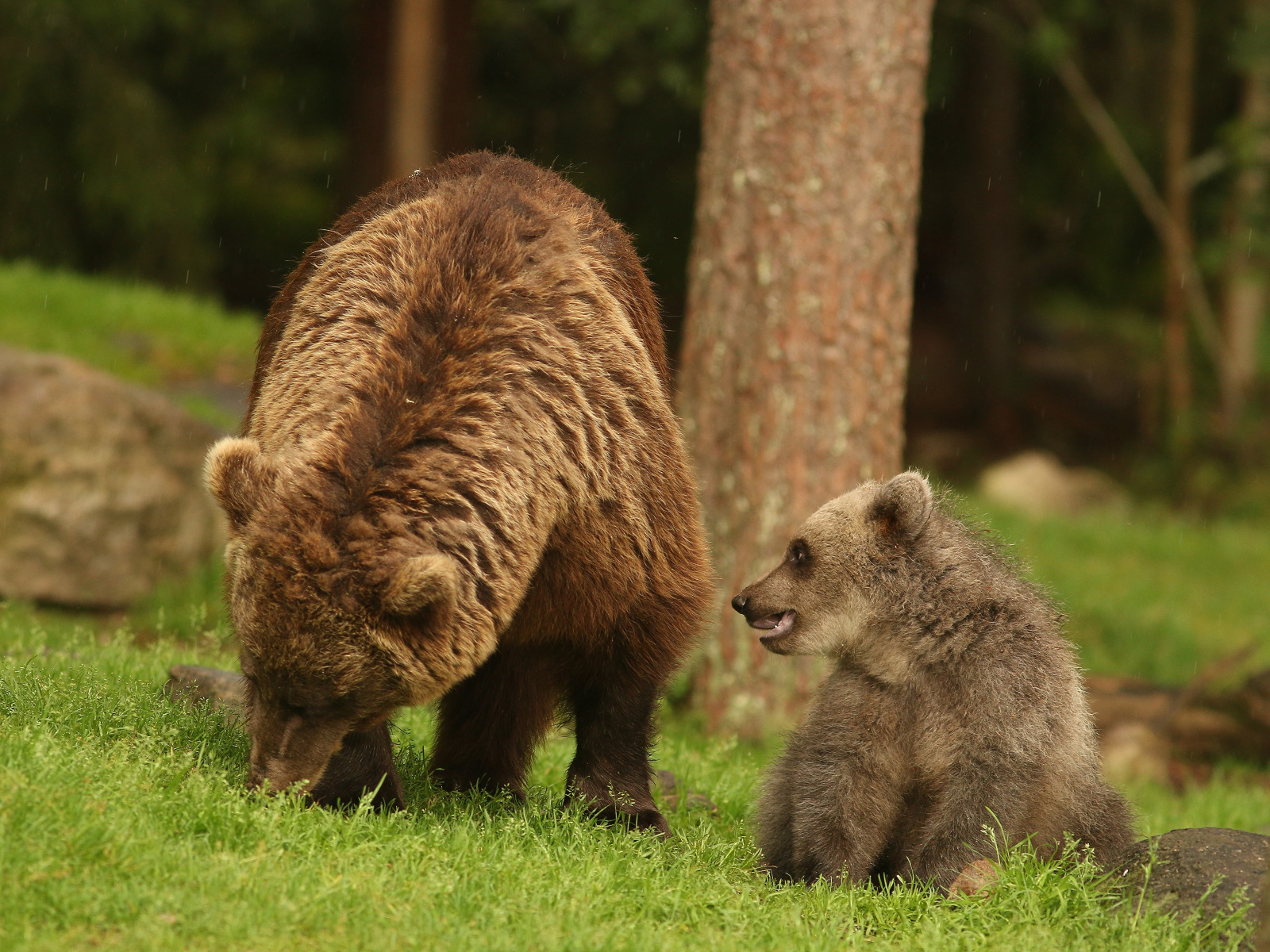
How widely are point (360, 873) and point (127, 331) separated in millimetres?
10169

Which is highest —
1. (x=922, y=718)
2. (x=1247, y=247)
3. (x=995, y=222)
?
(x=995, y=222)

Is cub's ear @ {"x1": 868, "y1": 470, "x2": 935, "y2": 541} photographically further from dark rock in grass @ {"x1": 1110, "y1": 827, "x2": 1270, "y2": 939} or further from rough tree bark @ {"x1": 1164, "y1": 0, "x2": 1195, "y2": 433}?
rough tree bark @ {"x1": 1164, "y1": 0, "x2": 1195, "y2": 433}

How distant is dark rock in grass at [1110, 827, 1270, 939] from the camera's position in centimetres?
440

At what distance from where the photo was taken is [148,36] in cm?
1611

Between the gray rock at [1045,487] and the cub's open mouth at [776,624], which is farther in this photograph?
the gray rock at [1045,487]

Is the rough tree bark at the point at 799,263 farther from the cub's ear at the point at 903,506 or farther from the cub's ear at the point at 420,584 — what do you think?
the cub's ear at the point at 420,584

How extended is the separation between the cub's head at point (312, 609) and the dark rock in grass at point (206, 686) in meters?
1.07

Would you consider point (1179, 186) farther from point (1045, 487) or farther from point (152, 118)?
point (152, 118)

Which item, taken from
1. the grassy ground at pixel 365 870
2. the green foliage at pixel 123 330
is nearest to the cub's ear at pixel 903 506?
the grassy ground at pixel 365 870

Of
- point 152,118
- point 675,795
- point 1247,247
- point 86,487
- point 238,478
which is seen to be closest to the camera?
point 238,478

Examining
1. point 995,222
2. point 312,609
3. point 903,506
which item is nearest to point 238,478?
point 312,609

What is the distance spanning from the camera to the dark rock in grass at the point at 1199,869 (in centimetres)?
440

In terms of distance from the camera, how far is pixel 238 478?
170 inches

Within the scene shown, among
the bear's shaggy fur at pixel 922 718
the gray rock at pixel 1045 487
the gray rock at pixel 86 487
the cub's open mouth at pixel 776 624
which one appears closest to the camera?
the bear's shaggy fur at pixel 922 718
